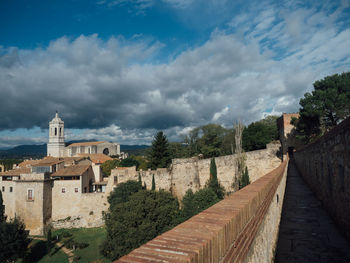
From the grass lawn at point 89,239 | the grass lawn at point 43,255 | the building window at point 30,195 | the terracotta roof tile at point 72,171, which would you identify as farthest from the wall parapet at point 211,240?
the building window at point 30,195

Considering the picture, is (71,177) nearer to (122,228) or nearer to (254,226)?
(122,228)

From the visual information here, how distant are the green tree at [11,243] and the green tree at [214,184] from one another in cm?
2199

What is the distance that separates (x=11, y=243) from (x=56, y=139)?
62.9 m

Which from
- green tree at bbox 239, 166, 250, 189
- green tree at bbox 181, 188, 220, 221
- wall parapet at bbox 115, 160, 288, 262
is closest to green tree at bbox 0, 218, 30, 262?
green tree at bbox 181, 188, 220, 221

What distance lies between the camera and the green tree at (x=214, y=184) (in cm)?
2732

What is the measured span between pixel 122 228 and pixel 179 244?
20.2 metres

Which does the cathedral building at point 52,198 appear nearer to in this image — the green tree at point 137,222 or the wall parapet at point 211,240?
the green tree at point 137,222

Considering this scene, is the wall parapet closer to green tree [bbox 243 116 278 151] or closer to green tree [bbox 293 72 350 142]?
green tree [bbox 293 72 350 142]

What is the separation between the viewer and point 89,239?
25703 mm

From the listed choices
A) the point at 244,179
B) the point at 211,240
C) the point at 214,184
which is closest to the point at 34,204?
the point at 214,184

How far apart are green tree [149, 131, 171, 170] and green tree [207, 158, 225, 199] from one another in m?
9.48

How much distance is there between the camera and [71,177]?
31172 millimetres

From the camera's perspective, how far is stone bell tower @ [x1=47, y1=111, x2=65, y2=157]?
77562 millimetres

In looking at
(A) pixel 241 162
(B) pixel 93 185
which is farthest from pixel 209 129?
(B) pixel 93 185
